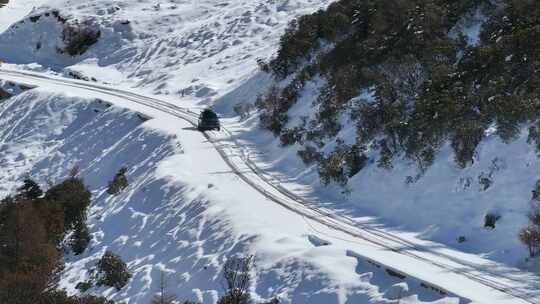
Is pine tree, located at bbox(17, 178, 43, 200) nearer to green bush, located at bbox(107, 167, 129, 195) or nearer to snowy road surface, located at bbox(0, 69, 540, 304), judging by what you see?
green bush, located at bbox(107, 167, 129, 195)

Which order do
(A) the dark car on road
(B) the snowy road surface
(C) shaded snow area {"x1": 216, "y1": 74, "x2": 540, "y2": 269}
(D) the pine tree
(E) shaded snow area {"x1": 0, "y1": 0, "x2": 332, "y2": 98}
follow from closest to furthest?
(B) the snowy road surface
(C) shaded snow area {"x1": 216, "y1": 74, "x2": 540, "y2": 269}
(D) the pine tree
(A) the dark car on road
(E) shaded snow area {"x1": 0, "y1": 0, "x2": 332, "y2": 98}

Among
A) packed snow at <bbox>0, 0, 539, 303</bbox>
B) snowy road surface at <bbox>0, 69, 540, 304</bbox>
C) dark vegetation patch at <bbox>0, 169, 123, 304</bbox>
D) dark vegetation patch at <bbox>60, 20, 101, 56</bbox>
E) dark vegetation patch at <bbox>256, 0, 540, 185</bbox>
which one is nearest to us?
snowy road surface at <bbox>0, 69, 540, 304</bbox>

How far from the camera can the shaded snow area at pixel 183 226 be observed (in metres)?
16.6

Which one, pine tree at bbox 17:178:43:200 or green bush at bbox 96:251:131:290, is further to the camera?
pine tree at bbox 17:178:43:200

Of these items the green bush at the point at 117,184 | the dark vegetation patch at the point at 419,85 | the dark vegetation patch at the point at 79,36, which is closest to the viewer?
the dark vegetation patch at the point at 419,85

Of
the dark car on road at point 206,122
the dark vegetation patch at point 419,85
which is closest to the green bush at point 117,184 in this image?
the dark car on road at point 206,122

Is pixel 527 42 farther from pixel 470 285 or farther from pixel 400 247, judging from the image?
pixel 470 285

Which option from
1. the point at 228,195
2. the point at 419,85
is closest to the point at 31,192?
the point at 228,195

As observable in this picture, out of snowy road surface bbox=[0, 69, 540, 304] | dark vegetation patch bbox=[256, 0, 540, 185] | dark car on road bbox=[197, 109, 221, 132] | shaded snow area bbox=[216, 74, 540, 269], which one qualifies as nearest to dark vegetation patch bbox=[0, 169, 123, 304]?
snowy road surface bbox=[0, 69, 540, 304]

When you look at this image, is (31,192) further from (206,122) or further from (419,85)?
(419,85)

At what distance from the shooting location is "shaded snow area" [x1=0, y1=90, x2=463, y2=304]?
54.4ft

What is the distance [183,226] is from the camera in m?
23.3

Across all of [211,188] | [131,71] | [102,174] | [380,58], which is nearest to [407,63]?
[380,58]

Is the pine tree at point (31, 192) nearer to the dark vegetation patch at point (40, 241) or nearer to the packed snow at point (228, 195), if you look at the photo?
the dark vegetation patch at point (40, 241)
